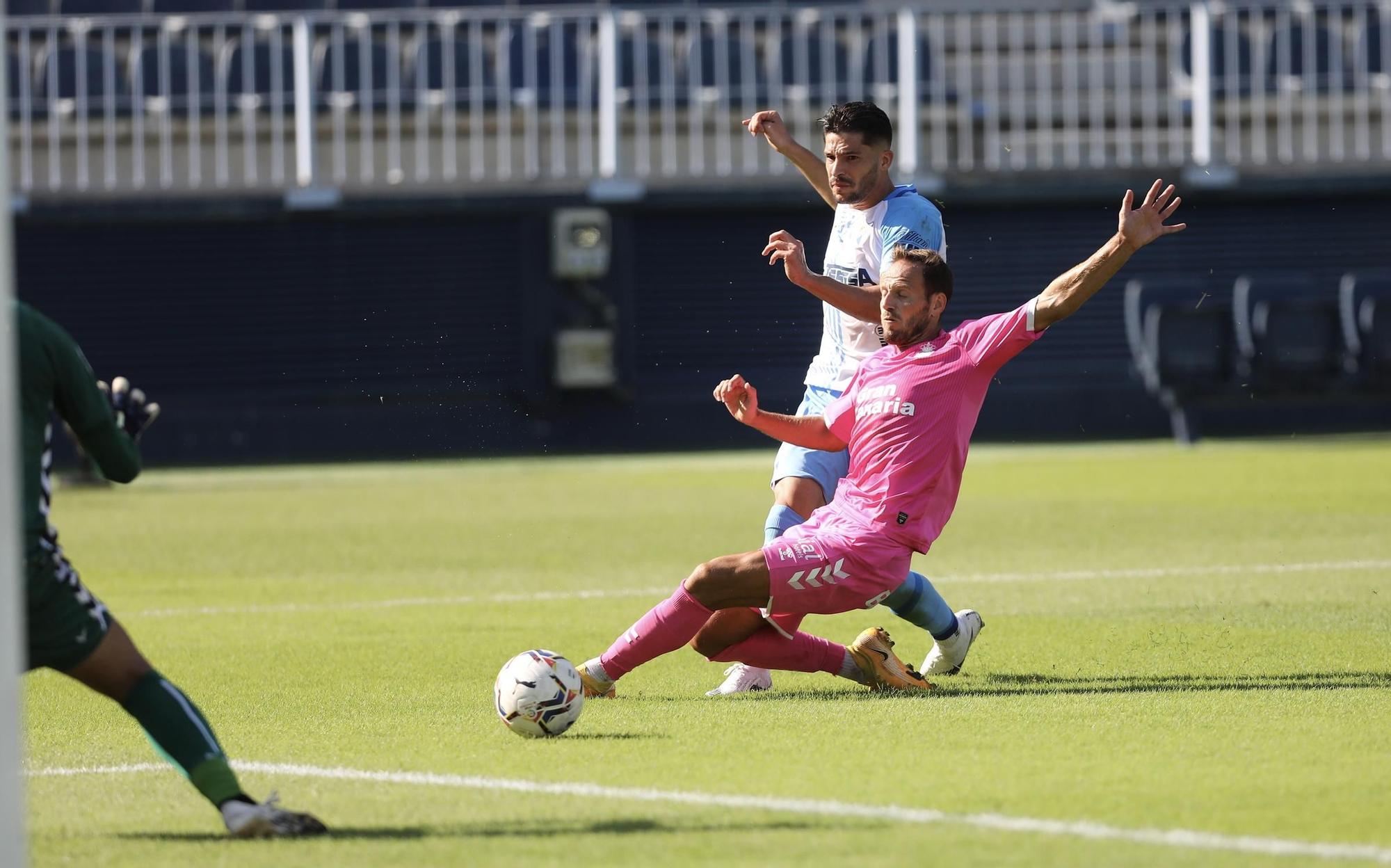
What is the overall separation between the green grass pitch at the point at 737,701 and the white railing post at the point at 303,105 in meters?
7.36

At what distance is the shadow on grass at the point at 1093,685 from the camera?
6.67 metres

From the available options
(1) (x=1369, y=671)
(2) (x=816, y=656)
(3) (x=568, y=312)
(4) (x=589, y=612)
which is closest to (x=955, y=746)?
(2) (x=816, y=656)

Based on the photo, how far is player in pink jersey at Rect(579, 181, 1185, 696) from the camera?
6.35 meters

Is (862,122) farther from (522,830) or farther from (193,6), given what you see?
(193,6)

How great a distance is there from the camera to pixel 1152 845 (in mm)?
4312

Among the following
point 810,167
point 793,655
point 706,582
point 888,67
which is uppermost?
point 888,67

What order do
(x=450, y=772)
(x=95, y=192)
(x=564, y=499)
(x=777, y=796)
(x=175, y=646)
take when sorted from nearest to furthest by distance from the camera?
1. (x=777, y=796)
2. (x=450, y=772)
3. (x=175, y=646)
4. (x=564, y=499)
5. (x=95, y=192)

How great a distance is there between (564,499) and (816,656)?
9.19m

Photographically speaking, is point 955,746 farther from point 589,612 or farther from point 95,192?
point 95,192

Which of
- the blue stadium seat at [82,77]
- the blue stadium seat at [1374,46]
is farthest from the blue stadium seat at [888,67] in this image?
the blue stadium seat at [82,77]

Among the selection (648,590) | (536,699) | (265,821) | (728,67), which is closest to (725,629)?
(536,699)

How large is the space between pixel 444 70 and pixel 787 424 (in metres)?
16.1

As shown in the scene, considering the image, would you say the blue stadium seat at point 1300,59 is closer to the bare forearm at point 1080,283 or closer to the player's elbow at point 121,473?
the bare forearm at point 1080,283

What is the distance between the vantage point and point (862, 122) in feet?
23.5
